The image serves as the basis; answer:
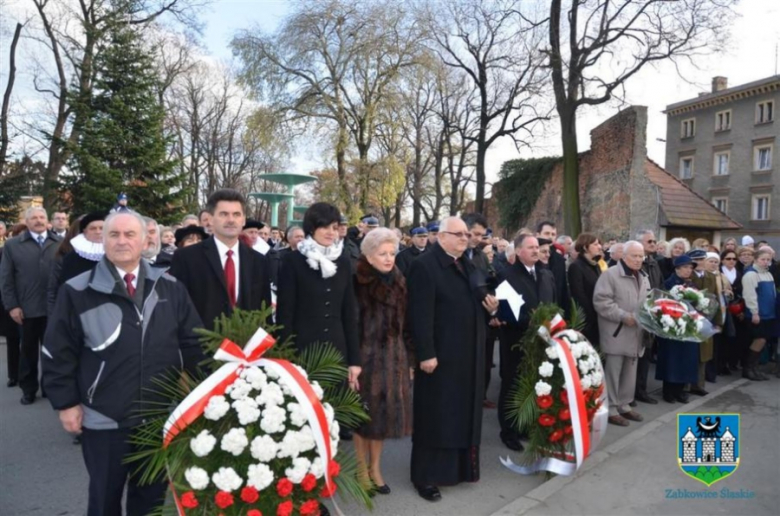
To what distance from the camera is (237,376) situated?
2770 millimetres

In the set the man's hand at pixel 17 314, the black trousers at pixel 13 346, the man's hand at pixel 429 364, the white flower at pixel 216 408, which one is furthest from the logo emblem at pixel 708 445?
the black trousers at pixel 13 346

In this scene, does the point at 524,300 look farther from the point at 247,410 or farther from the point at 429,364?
the point at 247,410

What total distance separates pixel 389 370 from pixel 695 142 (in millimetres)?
47805

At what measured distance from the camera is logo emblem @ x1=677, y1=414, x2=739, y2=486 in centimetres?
489

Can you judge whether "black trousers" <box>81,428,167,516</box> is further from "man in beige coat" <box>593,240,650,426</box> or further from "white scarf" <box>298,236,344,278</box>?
"man in beige coat" <box>593,240,650,426</box>

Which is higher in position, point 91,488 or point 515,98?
point 515,98

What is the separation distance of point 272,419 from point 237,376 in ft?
0.99

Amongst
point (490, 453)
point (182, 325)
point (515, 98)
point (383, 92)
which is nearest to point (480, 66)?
point (515, 98)

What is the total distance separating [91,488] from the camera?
2.86 m

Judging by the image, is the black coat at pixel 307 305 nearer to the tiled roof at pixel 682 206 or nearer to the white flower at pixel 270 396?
the white flower at pixel 270 396

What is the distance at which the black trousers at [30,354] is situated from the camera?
6.43m

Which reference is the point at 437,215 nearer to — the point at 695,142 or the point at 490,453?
the point at 695,142

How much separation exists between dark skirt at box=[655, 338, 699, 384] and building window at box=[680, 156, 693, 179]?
141 ft

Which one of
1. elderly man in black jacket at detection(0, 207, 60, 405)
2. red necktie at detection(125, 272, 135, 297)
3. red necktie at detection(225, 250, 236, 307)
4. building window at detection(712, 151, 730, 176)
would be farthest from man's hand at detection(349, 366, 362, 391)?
building window at detection(712, 151, 730, 176)
